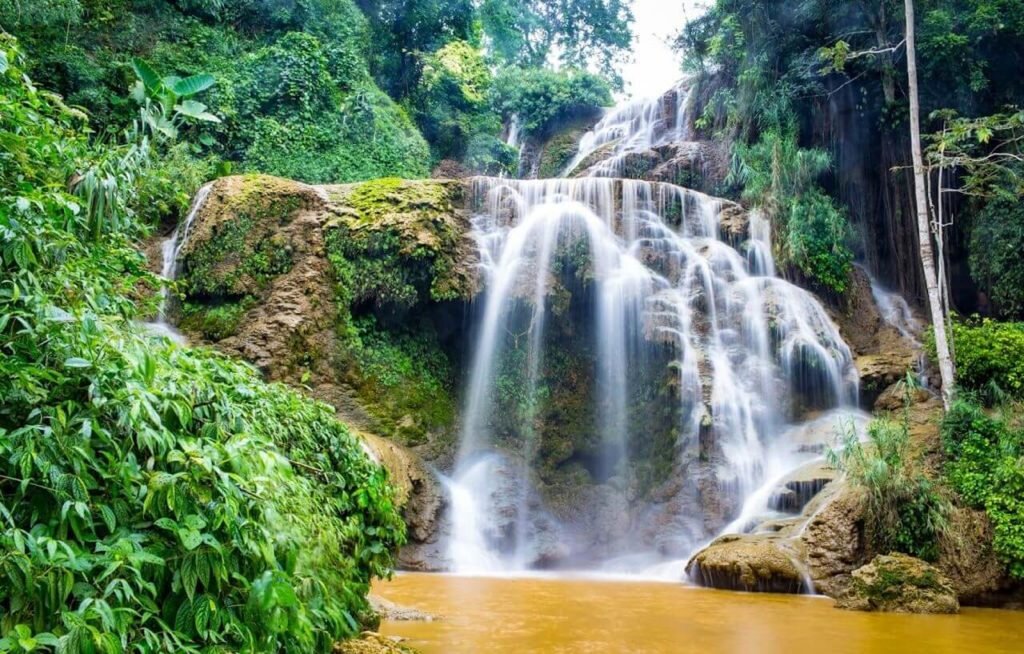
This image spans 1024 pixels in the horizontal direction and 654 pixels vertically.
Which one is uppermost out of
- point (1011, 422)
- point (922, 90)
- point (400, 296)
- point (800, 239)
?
point (922, 90)

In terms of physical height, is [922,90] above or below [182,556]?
above

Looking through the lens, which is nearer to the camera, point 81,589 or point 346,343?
point 81,589

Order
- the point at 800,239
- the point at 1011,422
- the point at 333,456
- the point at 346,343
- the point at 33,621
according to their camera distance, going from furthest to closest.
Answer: the point at 800,239 < the point at 346,343 < the point at 1011,422 < the point at 333,456 < the point at 33,621

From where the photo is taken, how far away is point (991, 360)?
11266 millimetres

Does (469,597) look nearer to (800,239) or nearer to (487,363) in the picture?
(487,363)

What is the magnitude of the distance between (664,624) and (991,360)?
8.16m

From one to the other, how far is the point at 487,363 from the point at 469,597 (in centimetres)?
588

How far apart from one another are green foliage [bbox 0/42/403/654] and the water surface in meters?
2.54

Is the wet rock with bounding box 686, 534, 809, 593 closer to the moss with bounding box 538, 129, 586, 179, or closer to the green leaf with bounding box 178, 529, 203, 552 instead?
the green leaf with bounding box 178, 529, 203, 552

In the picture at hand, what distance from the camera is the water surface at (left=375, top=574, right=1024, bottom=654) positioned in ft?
17.7

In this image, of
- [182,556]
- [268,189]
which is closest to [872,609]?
[182,556]

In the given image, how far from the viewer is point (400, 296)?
41.2ft

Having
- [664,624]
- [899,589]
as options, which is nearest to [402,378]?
[664,624]

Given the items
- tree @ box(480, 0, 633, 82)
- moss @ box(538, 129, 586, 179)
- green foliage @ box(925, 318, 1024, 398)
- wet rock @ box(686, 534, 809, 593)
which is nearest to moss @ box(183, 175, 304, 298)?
wet rock @ box(686, 534, 809, 593)
